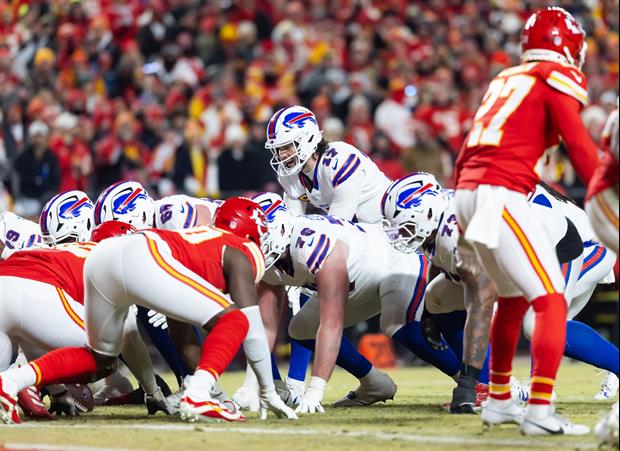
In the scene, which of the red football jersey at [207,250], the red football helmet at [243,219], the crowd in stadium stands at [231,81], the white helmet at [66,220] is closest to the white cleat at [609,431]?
the red football jersey at [207,250]

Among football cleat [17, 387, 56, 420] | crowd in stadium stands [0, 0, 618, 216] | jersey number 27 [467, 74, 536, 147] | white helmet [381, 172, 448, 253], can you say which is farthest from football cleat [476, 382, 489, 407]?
crowd in stadium stands [0, 0, 618, 216]

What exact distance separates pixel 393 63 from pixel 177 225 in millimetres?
9462

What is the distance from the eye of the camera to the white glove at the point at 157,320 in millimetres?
7461

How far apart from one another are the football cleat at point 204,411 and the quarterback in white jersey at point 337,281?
35.5 inches

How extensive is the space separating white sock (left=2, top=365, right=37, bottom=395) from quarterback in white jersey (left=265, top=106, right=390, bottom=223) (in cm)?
240

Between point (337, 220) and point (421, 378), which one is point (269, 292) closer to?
point (337, 220)

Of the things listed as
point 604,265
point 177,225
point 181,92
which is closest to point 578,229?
point 604,265

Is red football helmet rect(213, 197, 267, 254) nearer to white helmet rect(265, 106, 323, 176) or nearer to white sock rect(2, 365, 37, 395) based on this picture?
white sock rect(2, 365, 37, 395)

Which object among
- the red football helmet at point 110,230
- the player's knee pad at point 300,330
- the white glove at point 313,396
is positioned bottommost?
the white glove at point 313,396

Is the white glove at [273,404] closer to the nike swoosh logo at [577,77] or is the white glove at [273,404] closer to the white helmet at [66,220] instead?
the nike swoosh logo at [577,77]

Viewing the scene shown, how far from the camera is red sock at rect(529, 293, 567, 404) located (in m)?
5.40

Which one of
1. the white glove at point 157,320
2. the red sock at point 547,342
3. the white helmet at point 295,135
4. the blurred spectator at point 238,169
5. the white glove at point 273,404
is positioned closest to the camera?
the red sock at point 547,342

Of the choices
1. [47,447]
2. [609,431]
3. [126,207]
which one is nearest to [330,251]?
[126,207]

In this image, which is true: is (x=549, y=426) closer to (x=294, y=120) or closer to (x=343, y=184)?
(x=343, y=184)
